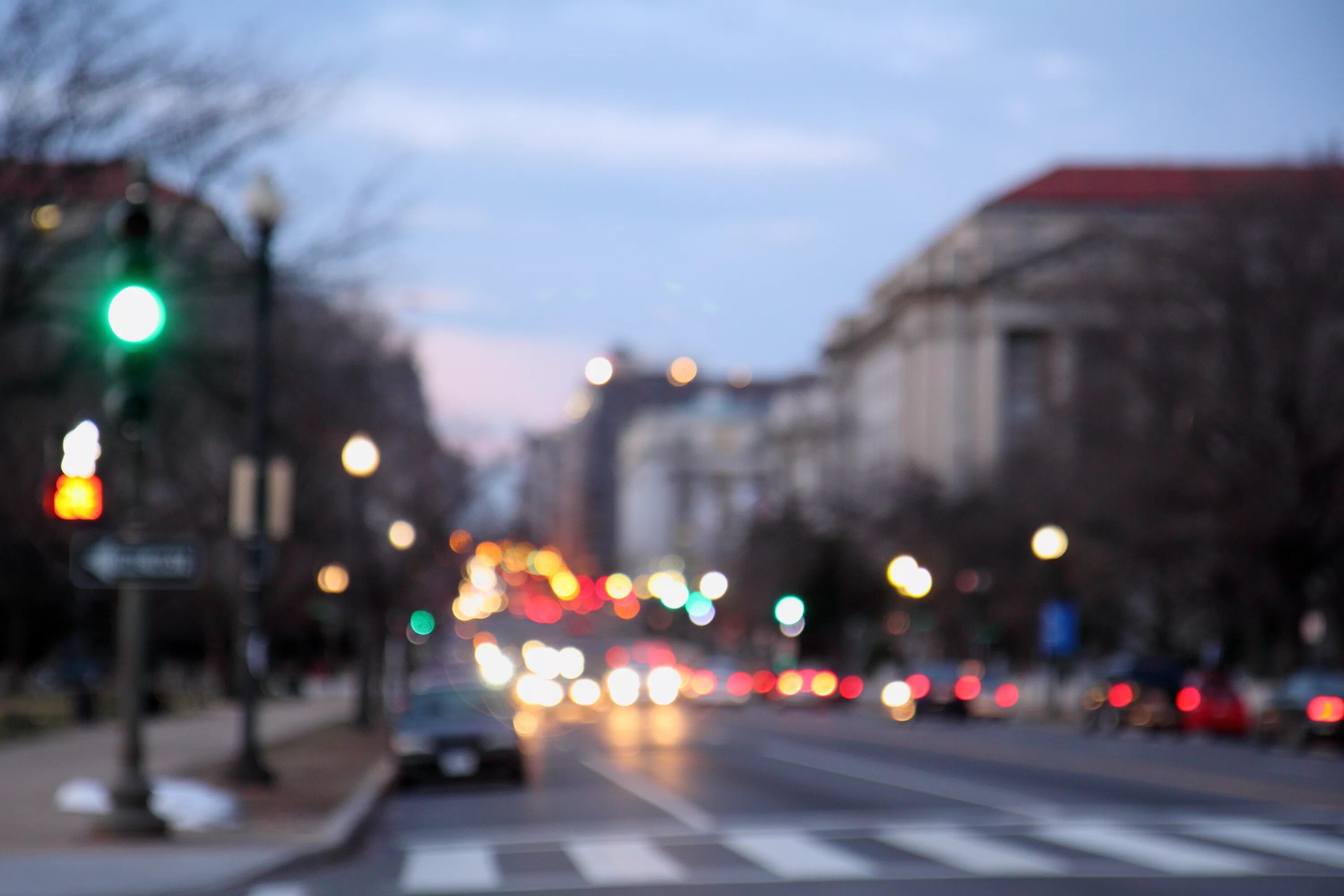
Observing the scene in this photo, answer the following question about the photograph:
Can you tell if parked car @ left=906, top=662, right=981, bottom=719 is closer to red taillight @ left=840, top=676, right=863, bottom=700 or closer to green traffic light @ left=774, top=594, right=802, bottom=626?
green traffic light @ left=774, top=594, right=802, bottom=626

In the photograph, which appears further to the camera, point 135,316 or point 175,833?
point 175,833

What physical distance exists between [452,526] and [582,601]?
464ft

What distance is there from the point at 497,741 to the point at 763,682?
171 feet

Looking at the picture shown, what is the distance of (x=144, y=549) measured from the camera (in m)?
16.7

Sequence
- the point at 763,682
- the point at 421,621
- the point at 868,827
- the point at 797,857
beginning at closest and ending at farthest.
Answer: the point at 797,857, the point at 868,827, the point at 421,621, the point at 763,682

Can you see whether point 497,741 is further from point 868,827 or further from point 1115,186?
point 1115,186

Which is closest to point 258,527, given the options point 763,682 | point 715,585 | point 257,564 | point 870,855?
point 257,564

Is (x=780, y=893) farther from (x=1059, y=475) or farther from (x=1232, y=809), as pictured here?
(x=1059, y=475)

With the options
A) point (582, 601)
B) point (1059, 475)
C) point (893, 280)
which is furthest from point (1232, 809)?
point (582, 601)

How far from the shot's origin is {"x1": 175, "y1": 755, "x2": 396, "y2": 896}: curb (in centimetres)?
1443

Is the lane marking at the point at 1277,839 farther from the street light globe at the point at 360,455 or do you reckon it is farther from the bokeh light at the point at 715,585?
the bokeh light at the point at 715,585

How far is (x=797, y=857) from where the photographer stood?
16.2 meters

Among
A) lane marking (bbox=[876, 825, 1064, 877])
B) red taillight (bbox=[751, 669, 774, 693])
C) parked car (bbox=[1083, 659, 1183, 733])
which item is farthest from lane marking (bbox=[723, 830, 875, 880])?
red taillight (bbox=[751, 669, 774, 693])

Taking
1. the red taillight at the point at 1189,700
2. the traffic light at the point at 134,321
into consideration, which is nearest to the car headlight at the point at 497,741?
the traffic light at the point at 134,321
